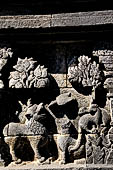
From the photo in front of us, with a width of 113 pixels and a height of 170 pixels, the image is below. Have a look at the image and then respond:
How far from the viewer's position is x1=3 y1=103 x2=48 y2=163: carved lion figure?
4.15m

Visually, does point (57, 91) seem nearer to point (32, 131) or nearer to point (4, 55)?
point (32, 131)

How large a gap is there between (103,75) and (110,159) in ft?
3.60

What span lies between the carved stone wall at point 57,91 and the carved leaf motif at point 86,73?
13 millimetres

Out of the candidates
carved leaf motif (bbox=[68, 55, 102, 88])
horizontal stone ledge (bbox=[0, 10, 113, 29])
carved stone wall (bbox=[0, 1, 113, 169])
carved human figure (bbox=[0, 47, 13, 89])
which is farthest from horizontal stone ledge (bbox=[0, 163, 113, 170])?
horizontal stone ledge (bbox=[0, 10, 113, 29])

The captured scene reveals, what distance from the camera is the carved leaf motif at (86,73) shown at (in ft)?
13.8

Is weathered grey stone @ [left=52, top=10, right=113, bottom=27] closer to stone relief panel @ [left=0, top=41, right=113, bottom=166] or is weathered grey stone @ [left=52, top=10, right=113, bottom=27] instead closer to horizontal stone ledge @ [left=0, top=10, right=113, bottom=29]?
horizontal stone ledge @ [left=0, top=10, right=113, bottom=29]

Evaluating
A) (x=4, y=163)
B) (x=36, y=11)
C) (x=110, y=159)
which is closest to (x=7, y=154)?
(x=4, y=163)

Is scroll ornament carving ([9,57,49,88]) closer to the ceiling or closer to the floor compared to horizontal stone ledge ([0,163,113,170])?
closer to the ceiling

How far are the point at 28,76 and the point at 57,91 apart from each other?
0.44m

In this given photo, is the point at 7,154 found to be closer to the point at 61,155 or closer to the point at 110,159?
the point at 61,155

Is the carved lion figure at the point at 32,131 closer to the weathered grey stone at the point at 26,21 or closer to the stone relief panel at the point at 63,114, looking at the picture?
the stone relief panel at the point at 63,114

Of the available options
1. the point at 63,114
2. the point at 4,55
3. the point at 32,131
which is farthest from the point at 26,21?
the point at 32,131

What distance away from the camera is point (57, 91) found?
4355 mm

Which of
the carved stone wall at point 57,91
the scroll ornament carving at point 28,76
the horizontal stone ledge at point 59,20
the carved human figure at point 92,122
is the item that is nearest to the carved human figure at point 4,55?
the carved stone wall at point 57,91
